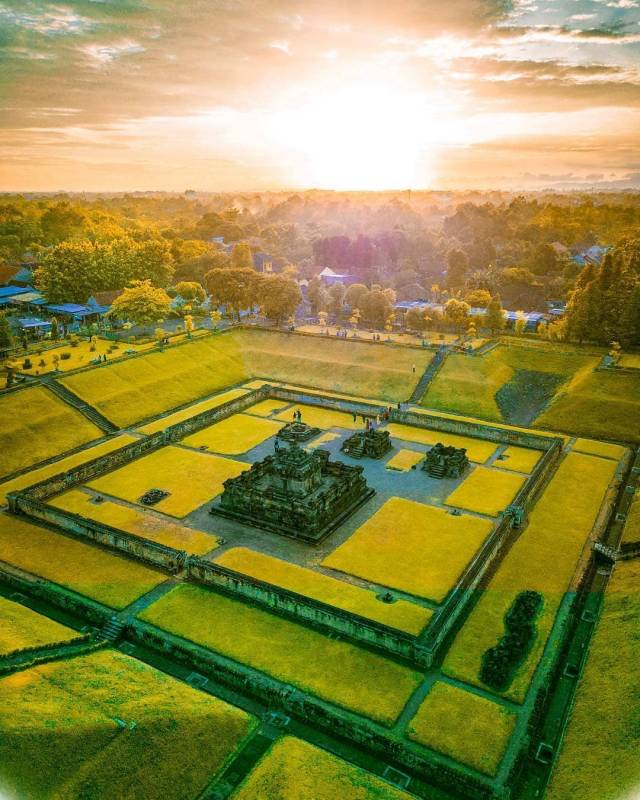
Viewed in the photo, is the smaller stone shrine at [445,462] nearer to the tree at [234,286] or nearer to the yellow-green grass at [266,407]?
the yellow-green grass at [266,407]

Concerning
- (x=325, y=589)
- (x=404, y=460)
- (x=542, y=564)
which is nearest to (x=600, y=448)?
(x=404, y=460)

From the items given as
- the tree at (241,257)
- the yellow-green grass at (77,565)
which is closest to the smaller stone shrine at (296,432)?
the yellow-green grass at (77,565)

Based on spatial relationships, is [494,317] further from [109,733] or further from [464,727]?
[109,733]

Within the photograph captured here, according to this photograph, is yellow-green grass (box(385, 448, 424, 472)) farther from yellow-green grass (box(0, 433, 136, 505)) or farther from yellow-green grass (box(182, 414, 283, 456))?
yellow-green grass (box(0, 433, 136, 505))

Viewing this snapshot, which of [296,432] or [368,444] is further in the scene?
[296,432]

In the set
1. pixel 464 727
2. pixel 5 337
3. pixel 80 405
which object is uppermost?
pixel 5 337

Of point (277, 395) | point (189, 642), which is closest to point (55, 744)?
point (189, 642)

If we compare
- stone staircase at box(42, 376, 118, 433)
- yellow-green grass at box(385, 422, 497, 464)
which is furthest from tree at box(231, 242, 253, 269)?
yellow-green grass at box(385, 422, 497, 464)
